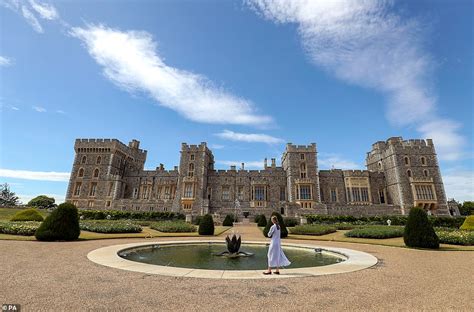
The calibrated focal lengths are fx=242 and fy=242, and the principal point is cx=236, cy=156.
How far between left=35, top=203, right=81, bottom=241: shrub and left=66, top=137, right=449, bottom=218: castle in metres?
25.5

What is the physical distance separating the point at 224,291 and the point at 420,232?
1292 centimetres

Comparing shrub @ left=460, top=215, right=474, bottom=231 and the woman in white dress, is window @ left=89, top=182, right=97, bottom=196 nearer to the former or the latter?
the woman in white dress

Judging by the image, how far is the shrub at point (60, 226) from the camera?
14.0 meters

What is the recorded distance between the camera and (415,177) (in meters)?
41.8

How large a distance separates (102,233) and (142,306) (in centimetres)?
1792

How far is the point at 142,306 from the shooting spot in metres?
4.52

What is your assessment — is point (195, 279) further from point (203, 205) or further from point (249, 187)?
point (249, 187)

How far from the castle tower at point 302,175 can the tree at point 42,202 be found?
6466cm

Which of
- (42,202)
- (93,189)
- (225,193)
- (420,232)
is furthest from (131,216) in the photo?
(42,202)

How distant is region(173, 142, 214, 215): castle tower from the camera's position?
42.2 m

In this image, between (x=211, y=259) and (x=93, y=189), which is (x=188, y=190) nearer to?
(x=93, y=189)

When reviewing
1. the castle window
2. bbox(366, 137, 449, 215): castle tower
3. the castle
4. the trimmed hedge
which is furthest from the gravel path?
the castle window

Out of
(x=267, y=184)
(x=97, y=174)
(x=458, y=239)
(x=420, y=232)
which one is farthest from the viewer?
(x=97, y=174)

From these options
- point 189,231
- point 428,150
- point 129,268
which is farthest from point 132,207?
point 428,150
